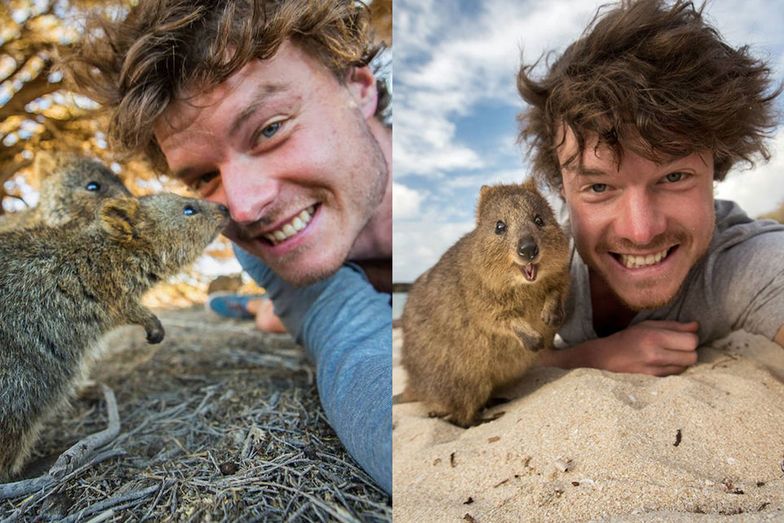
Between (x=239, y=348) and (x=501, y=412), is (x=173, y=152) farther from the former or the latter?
(x=501, y=412)

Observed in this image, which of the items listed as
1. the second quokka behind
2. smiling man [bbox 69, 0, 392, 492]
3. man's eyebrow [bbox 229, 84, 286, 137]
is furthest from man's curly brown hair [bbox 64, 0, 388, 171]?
the second quokka behind

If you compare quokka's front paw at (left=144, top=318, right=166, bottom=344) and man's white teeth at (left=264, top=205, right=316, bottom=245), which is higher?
man's white teeth at (left=264, top=205, right=316, bottom=245)

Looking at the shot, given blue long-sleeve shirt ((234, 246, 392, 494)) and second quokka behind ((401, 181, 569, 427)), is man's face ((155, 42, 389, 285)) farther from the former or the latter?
second quokka behind ((401, 181, 569, 427))

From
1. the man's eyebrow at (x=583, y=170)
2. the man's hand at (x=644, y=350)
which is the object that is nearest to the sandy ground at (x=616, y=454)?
the man's hand at (x=644, y=350)

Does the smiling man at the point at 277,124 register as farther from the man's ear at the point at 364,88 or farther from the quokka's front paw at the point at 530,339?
the quokka's front paw at the point at 530,339

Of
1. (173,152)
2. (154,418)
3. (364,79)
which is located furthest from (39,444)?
(364,79)

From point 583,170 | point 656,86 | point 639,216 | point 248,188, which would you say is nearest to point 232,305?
point 248,188
